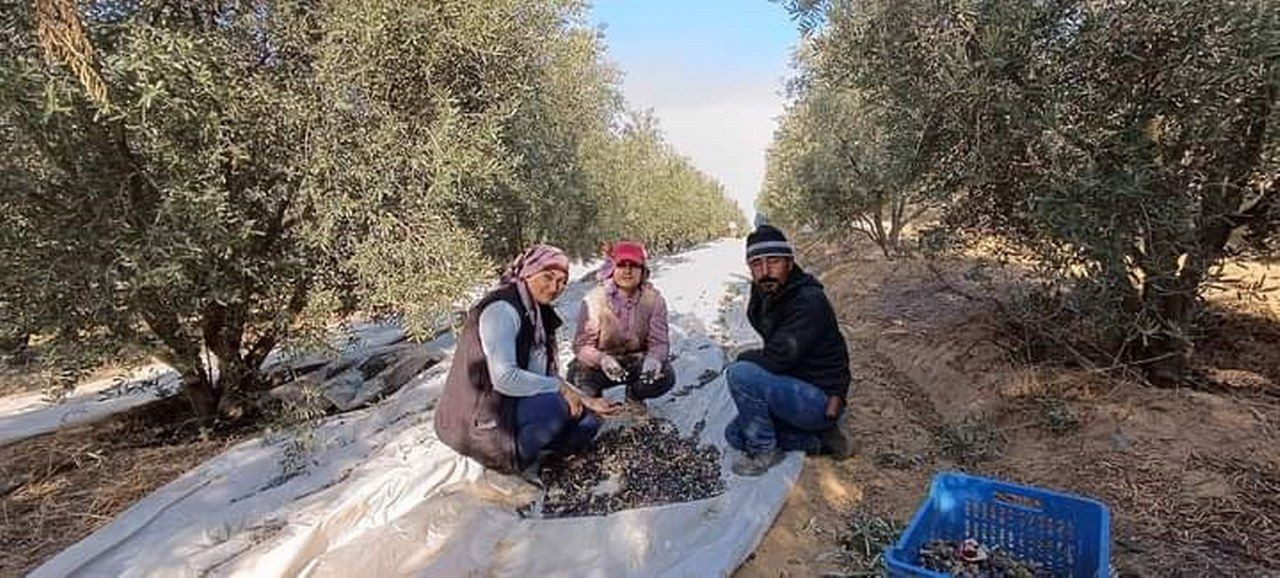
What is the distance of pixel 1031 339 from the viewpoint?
5.01 m

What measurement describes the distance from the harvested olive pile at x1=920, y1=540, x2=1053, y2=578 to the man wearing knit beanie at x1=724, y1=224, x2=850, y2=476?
1190 mm

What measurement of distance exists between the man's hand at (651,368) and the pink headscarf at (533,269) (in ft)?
3.53

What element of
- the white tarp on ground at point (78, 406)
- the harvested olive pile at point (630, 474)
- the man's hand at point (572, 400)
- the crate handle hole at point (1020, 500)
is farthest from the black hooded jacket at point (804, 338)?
the white tarp on ground at point (78, 406)

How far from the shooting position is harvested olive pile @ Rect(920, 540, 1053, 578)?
8.04 feet

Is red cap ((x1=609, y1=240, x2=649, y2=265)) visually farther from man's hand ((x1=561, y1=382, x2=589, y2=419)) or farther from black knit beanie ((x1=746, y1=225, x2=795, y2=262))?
man's hand ((x1=561, y1=382, x2=589, y2=419))

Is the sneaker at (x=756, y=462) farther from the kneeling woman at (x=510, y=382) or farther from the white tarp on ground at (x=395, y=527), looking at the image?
the kneeling woman at (x=510, y=382)

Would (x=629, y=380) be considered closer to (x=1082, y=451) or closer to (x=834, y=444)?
(x=834, y=444)

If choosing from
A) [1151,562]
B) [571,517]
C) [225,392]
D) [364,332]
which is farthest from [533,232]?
[1151,562]

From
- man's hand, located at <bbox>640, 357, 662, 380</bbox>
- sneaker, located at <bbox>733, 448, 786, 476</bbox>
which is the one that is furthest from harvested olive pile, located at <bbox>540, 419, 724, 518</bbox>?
man's hand, located at <bbox>640, 357, 662, 380</bbox>

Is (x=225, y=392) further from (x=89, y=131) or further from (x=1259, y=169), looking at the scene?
(x=1259, y=169)

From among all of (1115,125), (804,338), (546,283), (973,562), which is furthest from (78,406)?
(1115,125)

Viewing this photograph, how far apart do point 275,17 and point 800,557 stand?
5.25 meters

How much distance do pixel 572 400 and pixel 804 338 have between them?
135 centimetres

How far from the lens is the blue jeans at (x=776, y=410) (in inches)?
149
